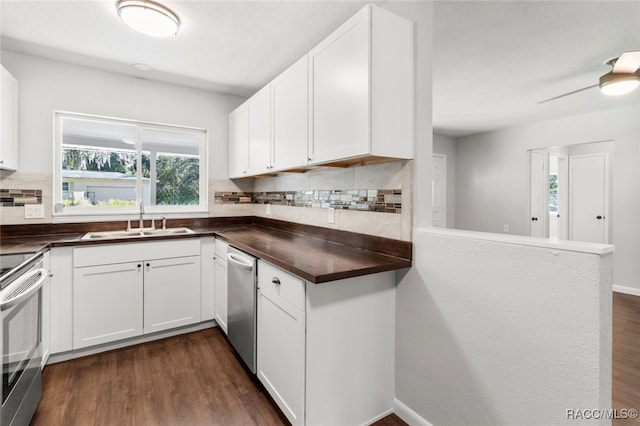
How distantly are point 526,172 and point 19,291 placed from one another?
19.6 feet

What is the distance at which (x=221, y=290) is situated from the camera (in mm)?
2600

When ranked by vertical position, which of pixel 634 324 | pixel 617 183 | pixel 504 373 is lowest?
pixel 634 324

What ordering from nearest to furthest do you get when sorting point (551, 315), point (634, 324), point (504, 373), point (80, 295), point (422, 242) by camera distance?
point (551, 315) → point (504, 373) → point (422, 242) → point (80, 295) → point (634, 324)

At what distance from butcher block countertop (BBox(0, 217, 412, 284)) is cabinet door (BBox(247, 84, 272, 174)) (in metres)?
0.61

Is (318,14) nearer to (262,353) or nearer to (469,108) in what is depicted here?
(262,353)

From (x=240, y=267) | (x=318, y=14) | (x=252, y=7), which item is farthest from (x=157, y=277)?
(x=318, y=14)

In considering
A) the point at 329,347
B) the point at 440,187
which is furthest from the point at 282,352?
the point at 440,187

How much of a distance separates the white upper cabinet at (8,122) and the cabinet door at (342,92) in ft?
7.32

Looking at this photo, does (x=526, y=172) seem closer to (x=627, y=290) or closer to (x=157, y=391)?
(x=627, y=290)

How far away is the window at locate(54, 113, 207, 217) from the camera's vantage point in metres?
2.72

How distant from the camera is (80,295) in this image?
88.8 inches

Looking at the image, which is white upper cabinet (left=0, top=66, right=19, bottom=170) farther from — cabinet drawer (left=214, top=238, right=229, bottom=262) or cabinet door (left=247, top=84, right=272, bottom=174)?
cabinet door (left=247, top=84, right=272, bottom=174)

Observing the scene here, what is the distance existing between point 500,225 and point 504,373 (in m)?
4.72

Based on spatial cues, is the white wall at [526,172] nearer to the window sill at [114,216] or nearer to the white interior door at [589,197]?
the white interior door at [589,197]
